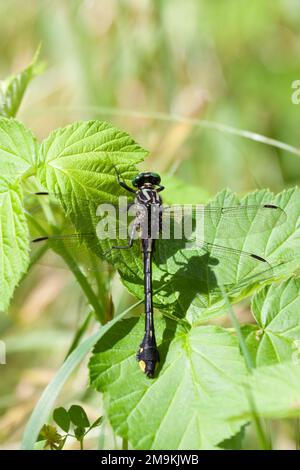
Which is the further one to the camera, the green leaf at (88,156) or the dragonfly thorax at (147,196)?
the dragonfly thorax at (147,196)

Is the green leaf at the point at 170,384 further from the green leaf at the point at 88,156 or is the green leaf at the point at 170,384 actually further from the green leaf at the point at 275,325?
the green leaf at the point at 88,156

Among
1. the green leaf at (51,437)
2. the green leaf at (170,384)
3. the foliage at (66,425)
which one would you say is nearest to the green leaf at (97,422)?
the foliage at (66,425)

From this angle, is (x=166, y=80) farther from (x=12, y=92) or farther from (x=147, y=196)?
(x=147, y=196)

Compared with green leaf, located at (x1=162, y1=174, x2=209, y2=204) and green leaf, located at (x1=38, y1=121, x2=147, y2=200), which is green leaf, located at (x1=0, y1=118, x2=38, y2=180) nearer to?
green leaf, located at (x1=38, y1=121, x2=147, y2=200)

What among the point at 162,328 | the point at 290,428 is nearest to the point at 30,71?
the point at 162,328

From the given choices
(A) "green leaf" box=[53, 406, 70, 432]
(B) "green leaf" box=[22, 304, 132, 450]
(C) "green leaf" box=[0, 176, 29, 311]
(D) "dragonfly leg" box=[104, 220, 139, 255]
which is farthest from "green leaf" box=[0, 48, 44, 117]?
(A) "green leaf" box=[53, 406, 70, 432]

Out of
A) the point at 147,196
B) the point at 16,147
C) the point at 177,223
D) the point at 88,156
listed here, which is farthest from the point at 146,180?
the point at 16,147
